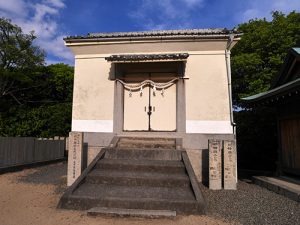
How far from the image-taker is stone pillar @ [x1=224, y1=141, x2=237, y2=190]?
854cm

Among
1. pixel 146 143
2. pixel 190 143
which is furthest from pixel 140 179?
pixel 190 143

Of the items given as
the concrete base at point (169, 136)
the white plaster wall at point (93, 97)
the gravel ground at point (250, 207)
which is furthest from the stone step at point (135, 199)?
the white plaster wall at point (93, 97)

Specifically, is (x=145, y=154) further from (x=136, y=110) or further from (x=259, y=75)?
(x=259, y=75)

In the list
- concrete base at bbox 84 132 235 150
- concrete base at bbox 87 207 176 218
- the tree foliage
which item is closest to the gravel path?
concrete base at bbox 87 207 176 218

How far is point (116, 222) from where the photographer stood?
5477 mm

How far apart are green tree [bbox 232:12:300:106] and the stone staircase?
1048 cm

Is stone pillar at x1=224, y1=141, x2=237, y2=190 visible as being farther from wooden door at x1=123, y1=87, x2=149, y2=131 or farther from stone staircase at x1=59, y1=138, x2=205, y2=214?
wooden door at x1=123, y1=87, x2=149, y2=131

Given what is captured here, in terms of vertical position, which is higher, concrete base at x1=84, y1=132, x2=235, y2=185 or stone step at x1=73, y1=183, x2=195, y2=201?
concrete base at x1=84, y1=132, x2=235, y2=185

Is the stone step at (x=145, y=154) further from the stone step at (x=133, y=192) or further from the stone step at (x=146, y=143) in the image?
the stone step at (x=133, y=192)

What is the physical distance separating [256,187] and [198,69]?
4.66 metres

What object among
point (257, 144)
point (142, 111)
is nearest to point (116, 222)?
point (142, 111)

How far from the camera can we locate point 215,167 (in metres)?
8.58

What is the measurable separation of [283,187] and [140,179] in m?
4.46

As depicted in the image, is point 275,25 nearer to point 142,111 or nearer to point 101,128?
point 142,111
